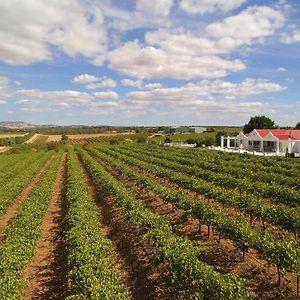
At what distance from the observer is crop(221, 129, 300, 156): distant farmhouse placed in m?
56.2

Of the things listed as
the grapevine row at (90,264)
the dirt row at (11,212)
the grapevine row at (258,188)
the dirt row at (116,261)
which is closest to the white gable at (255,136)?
the grapevine row at (258,188)

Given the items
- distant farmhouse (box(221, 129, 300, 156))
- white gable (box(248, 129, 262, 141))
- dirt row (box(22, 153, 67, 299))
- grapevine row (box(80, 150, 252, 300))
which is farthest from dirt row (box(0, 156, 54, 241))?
white gable (box(248, 129, 262, 141))

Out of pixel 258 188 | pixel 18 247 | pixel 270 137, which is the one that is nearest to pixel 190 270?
pixel 18 247

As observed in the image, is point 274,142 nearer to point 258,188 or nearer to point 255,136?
point 255,136

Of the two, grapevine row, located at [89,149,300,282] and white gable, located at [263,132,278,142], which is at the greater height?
white gable, located at [263,132,278,142]

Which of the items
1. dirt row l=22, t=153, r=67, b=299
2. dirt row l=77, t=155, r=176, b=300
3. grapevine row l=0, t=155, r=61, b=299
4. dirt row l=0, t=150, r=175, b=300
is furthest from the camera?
dirt row l=22, t=153, r=67, b=299

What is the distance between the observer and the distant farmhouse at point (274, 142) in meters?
56.2

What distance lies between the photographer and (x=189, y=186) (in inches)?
1019

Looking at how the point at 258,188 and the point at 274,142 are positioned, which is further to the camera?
the point at 274,142

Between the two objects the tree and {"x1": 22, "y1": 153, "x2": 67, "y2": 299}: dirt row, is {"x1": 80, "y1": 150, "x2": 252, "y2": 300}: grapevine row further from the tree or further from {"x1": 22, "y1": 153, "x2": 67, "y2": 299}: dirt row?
the tree

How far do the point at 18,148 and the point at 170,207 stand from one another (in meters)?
78.0

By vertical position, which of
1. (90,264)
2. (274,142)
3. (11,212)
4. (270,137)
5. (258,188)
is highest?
(270,137)

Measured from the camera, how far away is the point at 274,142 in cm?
5872

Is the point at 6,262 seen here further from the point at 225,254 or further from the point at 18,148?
the point at 18,148
